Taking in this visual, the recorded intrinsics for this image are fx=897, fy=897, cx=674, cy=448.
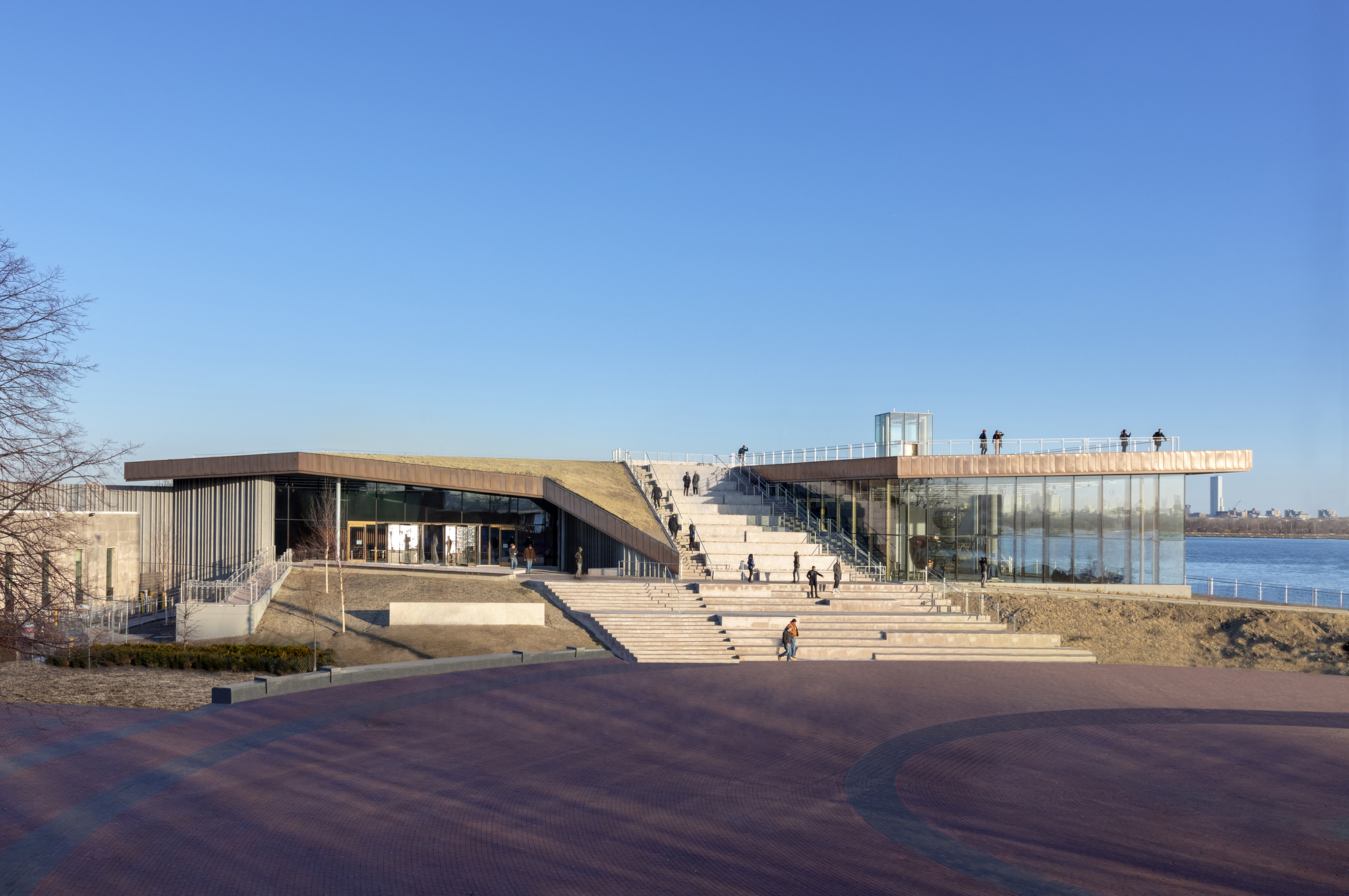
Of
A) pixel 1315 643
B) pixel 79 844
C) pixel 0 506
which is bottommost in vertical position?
pixel 1315 643

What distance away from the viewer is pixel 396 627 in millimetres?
29031

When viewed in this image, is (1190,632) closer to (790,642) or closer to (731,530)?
(790,642)

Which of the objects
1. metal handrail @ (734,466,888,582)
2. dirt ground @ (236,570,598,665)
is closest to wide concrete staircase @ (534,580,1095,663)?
dirt ground @ (236,570,598,665)

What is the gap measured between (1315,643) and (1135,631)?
19.6ft

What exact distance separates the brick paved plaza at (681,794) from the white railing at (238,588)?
14.4 m

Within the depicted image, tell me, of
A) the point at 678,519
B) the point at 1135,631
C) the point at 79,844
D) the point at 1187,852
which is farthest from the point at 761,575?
the point at 79,844

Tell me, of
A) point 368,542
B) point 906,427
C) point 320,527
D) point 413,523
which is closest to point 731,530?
point 906,427

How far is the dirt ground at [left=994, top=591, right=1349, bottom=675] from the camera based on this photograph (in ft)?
107

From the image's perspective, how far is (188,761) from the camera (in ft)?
47.2

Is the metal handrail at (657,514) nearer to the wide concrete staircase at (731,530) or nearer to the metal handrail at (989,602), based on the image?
the wide concrete staircase at (731,530)

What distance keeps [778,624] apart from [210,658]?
54.5ft

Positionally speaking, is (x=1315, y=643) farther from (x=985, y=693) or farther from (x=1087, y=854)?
(x=1087, y=854)

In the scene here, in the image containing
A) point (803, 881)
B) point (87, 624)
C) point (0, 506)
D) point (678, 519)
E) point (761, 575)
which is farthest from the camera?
point (678, 519)

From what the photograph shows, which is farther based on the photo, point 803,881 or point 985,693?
point 985,693
